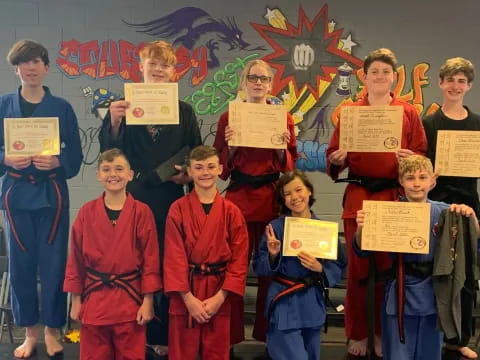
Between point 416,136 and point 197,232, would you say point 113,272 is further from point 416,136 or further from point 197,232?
point 416,136

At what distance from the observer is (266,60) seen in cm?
404

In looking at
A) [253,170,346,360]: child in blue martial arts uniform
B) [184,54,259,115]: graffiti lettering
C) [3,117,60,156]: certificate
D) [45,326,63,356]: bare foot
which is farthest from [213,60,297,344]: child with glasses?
[184,54,259,115]: graffiti lettering

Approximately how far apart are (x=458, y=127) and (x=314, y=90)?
1.66 m

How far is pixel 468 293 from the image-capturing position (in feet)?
7.45

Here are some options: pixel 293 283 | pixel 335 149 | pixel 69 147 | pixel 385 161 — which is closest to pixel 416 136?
pixel 385 161

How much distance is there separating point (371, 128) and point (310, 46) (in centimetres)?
181

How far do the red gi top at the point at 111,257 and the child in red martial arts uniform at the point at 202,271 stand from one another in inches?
4.2

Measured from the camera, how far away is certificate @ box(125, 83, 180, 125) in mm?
2438

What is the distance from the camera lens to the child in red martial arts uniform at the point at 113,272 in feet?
7.25

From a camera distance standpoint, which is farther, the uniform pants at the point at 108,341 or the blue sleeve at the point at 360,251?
the blue sleeve at the point at 360,251

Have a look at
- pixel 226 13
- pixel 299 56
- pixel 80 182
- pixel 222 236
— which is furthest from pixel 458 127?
pixel 80 182

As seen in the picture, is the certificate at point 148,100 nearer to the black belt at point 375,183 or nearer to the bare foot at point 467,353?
the black belt at point 375,183

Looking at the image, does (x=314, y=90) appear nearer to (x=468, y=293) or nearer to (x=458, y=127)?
(x=458, y=127)

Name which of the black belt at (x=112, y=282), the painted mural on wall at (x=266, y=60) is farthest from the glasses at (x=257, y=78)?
the painted mural on wall at (x=266, y=60)
